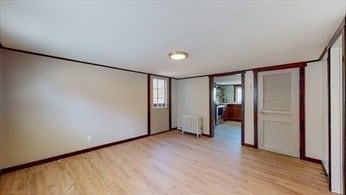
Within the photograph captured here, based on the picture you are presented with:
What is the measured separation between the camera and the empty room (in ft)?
5.59

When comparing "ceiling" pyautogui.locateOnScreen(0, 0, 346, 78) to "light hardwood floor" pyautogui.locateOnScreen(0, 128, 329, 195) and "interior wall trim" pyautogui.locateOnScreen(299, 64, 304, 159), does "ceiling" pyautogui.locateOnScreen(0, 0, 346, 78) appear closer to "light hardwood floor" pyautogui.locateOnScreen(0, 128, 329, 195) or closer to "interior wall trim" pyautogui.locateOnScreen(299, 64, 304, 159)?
"interior wall trim" pyautogui.locateOnScreen(299, 64, 304, 159)

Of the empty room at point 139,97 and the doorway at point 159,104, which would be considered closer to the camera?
the empty room at point 139,97

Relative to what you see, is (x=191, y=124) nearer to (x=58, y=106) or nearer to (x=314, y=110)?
(x=314, y=110)

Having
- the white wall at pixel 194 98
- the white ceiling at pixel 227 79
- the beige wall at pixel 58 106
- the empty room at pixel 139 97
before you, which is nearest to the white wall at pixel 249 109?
the empty room at pixel 139 97

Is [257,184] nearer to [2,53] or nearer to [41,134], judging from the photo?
[41,134]

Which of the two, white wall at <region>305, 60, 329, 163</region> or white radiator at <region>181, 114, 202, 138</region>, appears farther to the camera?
white radiator at <region>181, 114, 202, 138</region>

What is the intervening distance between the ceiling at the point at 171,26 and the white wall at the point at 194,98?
2.71 m

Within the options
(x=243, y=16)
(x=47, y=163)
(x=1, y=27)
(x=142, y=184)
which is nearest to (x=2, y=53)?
(x=1, y=27)

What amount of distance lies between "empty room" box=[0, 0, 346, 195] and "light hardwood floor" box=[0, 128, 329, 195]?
0.9 inches

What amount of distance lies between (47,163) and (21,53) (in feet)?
6.68

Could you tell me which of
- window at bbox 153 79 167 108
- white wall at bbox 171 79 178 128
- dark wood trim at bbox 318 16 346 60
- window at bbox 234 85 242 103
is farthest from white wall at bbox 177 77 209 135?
window at bbox 234 85 242 103

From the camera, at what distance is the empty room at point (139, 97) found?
1.70 metres

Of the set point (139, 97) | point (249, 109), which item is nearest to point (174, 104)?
point (139, 97)

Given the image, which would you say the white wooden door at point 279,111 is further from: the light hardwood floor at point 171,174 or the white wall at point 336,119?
the white wall at point 336,119
